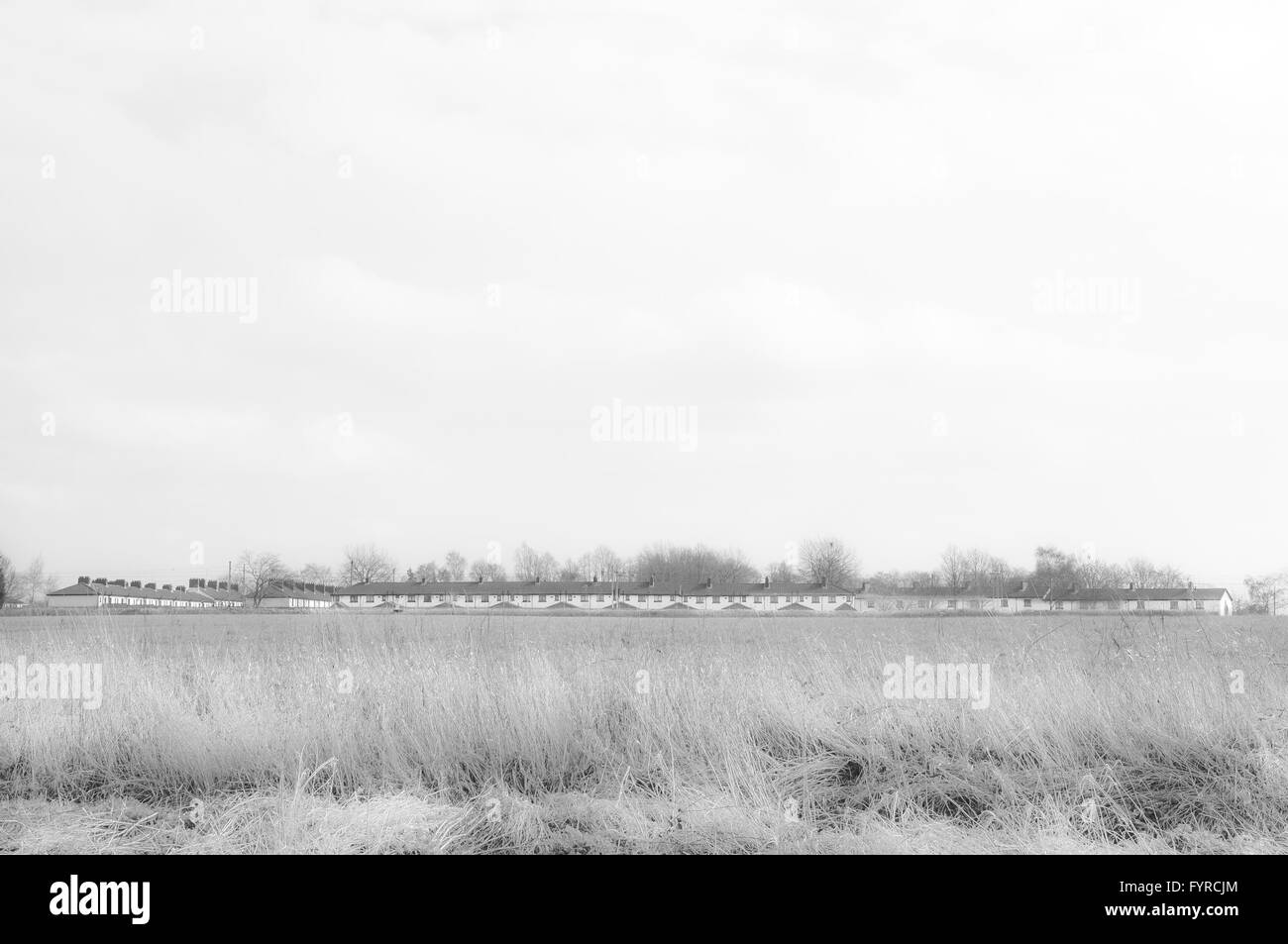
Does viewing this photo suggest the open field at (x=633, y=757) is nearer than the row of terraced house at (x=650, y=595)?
Yes

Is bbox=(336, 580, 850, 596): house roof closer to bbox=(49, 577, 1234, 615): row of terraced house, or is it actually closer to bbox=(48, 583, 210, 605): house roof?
bbox=(49, 577, 1234, 615): row of terraced house

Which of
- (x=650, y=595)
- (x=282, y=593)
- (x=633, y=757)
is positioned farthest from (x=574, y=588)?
(x=633, y=757)

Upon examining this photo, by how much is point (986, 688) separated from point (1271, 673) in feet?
12.8

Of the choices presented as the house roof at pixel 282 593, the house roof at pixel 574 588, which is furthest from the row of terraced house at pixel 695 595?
the house roof at pixel 282 593

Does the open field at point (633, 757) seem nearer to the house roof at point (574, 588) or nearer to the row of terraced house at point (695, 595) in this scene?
the row of terraced house at point (695, 595)

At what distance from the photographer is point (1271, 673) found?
10117 mm

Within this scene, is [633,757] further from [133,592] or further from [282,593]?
[133,592]

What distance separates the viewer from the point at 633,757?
774cm

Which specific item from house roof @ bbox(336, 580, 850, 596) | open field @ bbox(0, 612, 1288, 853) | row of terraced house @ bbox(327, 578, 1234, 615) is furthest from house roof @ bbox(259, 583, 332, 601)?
open field @ bbox(0, 612, 1288, 853)

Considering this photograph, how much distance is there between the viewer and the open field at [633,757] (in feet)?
20.8

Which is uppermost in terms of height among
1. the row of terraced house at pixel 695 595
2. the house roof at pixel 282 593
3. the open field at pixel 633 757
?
the open field at pixel 633 757

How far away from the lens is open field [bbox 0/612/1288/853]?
20.8 ft
